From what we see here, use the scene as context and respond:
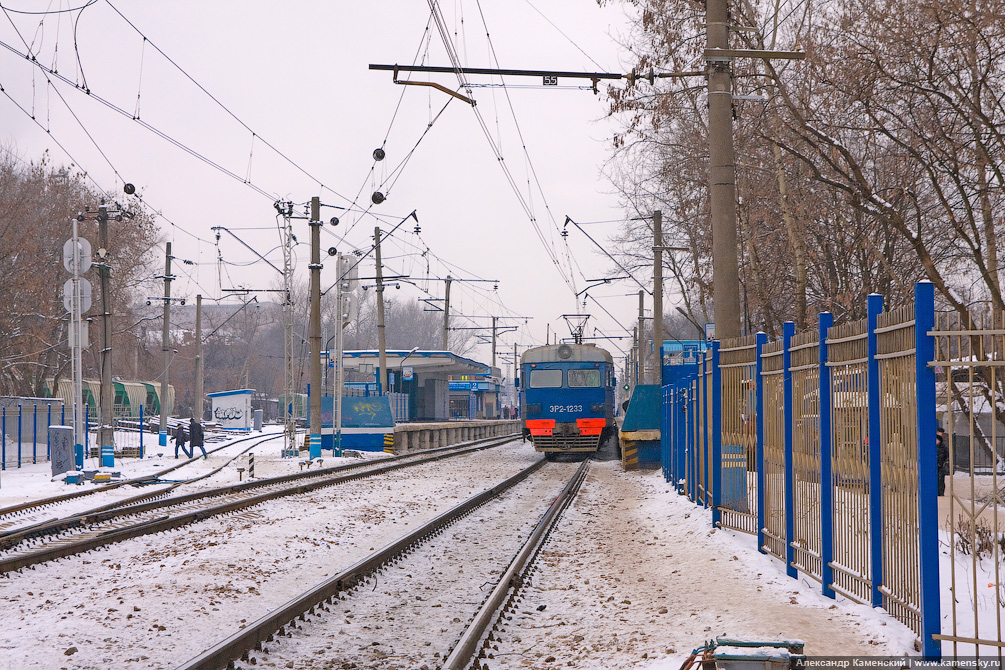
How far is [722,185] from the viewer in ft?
41.7

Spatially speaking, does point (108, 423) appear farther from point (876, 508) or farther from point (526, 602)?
point (876, 508)

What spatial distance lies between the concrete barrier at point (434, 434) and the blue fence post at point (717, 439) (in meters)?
24.4

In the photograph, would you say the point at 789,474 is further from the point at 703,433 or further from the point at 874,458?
the point at 703,433

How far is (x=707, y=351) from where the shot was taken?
13062mm

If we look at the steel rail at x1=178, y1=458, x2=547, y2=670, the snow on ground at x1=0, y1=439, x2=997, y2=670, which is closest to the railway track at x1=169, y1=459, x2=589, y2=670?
the steel rail at x1=178, y1=458, x2=547, y2=670

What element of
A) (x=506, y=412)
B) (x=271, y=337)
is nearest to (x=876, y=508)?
(x=506, y=412)

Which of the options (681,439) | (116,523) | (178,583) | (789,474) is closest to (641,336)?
(681,439)

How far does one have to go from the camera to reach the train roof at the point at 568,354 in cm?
2992

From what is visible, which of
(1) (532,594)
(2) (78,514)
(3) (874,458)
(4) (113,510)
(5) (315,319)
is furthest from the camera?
(5) (315,319)

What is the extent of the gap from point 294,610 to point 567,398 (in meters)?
22.1

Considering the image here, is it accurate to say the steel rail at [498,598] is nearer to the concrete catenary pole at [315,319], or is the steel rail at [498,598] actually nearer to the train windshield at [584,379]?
the train windshield at [584,379]

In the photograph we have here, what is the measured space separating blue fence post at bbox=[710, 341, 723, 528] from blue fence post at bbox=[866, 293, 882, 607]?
4917 mm

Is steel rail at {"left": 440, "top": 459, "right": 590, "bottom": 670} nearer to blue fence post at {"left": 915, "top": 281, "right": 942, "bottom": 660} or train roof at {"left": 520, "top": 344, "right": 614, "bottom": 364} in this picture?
blue fence post at {"left": 915, "top": 281, "right": 942, "bottom": 660}

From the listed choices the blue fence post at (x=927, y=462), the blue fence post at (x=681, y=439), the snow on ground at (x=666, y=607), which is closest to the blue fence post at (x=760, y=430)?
the snow on ground at (x=666, y=607)
